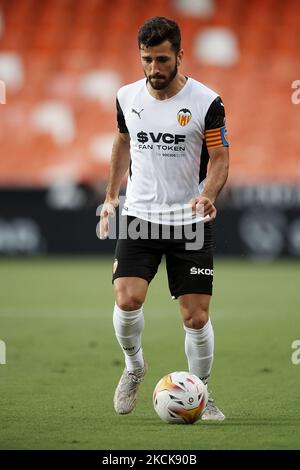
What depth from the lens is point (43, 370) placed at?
7215 millimetres

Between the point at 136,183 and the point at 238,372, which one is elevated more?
the point at 136,183

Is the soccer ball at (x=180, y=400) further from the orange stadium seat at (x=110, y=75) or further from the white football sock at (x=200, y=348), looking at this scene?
the orange stadium seat at (x=110, y=75)

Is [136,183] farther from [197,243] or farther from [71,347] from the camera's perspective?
[71,347]

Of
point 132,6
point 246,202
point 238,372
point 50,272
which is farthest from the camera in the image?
point 132,6

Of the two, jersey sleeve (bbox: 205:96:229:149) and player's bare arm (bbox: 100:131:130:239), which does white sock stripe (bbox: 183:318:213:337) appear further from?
jersey sleeve (bbox: 205:96:229:149)

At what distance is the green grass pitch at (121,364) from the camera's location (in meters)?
5.00

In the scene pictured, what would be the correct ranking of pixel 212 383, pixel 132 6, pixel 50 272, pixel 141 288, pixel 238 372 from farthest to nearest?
pixel 132 6 → pixel 50 272 → pixel 238 372 → pixel 212 383 → pixel 141 288

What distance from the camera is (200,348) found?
18.6 feet

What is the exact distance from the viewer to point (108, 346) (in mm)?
8492

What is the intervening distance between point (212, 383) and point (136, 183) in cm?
162

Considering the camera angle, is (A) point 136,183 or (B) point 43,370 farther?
(B) point 43,370

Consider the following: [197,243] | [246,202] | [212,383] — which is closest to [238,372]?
[212,383]

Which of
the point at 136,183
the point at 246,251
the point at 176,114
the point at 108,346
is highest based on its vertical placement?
the point at 176,114

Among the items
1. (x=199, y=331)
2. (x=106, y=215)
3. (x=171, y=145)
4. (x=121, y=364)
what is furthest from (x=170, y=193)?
(x=121, y=364)
